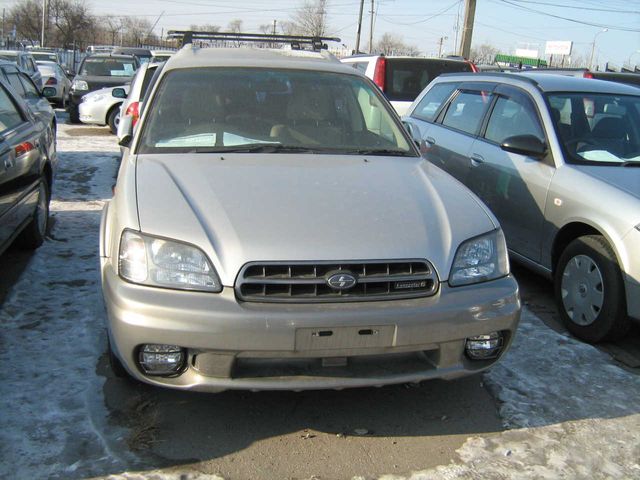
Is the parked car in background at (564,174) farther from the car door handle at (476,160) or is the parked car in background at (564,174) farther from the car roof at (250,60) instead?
the car roof at (250,60)

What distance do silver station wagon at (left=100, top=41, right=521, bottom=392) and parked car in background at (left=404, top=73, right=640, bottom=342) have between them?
1.19 m

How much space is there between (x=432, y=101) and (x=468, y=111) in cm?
89

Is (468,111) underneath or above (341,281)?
above

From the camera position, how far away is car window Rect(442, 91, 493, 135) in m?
5.85

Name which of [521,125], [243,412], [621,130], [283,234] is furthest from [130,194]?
[621,130]

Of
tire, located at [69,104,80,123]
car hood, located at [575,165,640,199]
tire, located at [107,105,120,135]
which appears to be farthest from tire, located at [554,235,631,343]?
tire, located at [69,104,80,123]

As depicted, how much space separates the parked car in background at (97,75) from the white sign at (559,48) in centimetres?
7228

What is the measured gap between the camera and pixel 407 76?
10.2 metres

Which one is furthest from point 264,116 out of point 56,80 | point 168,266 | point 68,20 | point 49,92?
point 68,20

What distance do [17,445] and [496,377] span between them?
8.12ft

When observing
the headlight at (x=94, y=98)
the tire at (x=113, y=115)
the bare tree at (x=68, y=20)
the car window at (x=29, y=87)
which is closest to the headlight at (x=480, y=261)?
the car window at (x=29, y=87)

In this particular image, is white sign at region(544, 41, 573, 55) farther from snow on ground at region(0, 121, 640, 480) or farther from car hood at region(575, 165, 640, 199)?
snow on ground at region(0, 121, 640, 480)

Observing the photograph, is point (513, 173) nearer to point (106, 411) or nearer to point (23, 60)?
point (106, 411)

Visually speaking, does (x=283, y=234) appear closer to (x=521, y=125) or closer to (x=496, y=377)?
(x=496, y=377)
